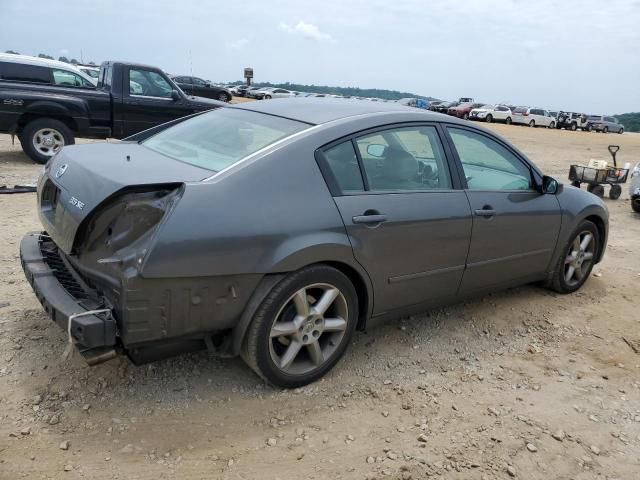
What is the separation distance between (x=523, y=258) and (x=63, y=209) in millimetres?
3280

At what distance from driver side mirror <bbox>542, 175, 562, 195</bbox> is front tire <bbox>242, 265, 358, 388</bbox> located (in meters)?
2.07

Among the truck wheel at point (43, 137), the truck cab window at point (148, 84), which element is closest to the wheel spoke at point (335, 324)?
the truck wheel at point (43, 137)

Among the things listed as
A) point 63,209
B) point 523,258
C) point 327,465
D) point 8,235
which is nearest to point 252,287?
point 327,465

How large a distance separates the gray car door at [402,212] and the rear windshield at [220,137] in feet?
1.31

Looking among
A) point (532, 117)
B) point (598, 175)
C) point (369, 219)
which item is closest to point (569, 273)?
point (369, 219)

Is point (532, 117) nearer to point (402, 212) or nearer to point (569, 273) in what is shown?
point (569, 273)

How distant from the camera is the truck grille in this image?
9.76 feet

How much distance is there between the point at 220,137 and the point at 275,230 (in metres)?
0.97

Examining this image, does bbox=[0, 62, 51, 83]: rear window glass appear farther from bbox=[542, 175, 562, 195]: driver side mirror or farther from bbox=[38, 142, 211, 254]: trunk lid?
bbox=[542, 175, 562, 195]: driver side mirror

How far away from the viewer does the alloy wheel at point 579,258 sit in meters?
4.98

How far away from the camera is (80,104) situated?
9680 millimetres

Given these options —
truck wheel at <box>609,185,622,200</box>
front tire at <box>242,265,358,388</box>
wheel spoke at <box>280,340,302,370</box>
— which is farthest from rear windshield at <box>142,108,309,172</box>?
truck wheel at <box>609,185,622,200</box>

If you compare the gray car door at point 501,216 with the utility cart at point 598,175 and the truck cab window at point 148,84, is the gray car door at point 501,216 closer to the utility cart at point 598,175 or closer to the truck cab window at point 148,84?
the utility cart at point 598,175

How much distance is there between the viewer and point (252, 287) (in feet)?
9.45
